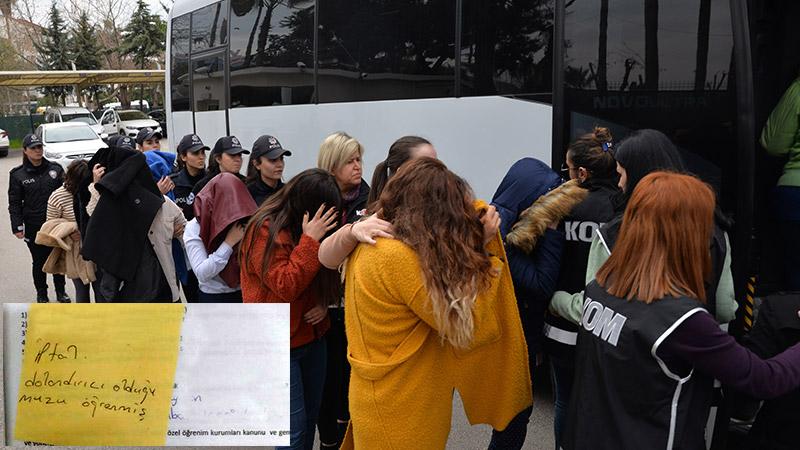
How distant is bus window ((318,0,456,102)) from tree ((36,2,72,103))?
49490mm

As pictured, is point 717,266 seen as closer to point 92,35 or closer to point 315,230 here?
point 315,230

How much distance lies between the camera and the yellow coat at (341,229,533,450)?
7.48 ft

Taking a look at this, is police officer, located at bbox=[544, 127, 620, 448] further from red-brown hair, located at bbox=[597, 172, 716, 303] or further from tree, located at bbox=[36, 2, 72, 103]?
tree, located at bbox=[36, 2, 72, 103]

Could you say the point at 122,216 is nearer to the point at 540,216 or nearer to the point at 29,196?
the point at 540,216

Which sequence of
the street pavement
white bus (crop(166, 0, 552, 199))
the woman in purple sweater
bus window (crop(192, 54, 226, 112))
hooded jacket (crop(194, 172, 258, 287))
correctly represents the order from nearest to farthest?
the woman in purple sweater < hooded jacket (crop(194, 172, 258, 287)) < the street pavement < white bus (crop(166, 0, 552, 199)) < bus window (crop(192, 54, 226, 112))

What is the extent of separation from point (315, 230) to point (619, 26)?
237 cm

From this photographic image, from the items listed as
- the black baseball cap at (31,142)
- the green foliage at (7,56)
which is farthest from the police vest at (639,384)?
the green foliage at (7,56)

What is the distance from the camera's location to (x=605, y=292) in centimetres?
227

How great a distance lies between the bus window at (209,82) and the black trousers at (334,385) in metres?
6.34

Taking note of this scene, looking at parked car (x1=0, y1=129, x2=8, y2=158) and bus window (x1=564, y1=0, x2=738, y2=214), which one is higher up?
bus window (x1=564, y1=0, x2=738, y2=214)

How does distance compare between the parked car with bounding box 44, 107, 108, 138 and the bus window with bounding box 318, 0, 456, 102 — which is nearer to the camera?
the bus window with bounding box 318, 0, 456, 102

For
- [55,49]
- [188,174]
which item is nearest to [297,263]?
[188,174]

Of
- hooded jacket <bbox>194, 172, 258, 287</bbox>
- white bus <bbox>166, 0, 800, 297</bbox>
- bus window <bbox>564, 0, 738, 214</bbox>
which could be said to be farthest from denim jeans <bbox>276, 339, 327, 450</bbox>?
bus window <bbox>564, 0, 738, 214</bbox>

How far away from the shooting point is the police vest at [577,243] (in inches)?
117
